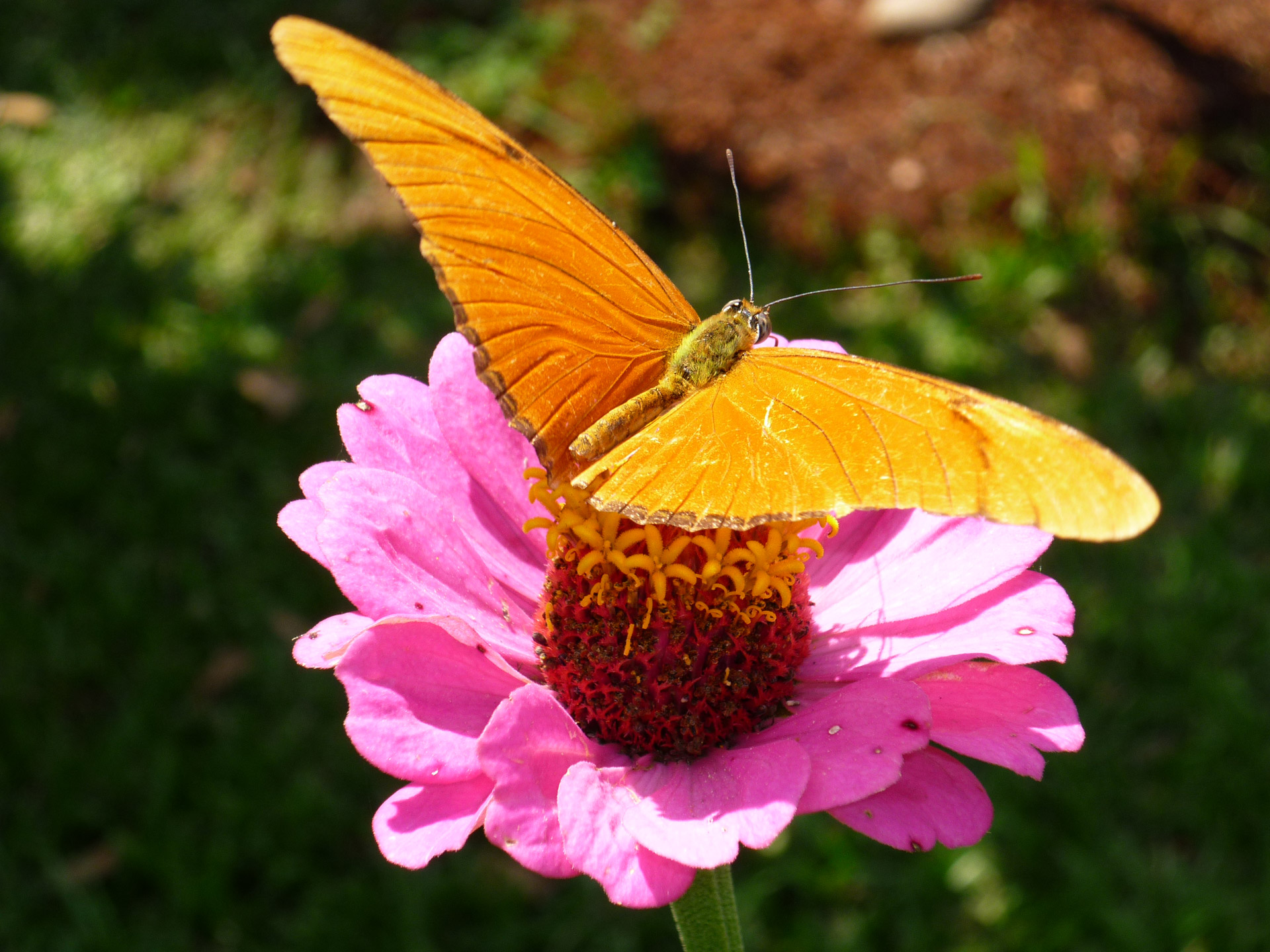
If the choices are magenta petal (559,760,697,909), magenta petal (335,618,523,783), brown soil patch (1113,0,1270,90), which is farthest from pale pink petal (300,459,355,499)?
brown soil patch (1113,0,1270,90)

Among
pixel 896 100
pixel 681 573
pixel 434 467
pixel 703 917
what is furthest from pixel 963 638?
pixel 896 100

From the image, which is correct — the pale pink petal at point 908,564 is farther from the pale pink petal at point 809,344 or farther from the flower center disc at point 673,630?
the pale pink petal at point 809,344

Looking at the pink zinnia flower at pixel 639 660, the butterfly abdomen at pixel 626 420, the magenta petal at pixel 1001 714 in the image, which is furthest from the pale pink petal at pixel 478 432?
the magenta petal at pixel 1001 714

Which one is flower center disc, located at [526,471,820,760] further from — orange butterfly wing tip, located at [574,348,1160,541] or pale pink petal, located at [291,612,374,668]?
pale pink petal, located at [291,612,374,668]

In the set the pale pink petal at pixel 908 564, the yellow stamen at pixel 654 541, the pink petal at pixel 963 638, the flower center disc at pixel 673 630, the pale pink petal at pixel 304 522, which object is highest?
the pale pink petal at pixel 304 522

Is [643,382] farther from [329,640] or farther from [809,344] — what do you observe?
[329,640]

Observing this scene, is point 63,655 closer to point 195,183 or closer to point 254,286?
point 254,286

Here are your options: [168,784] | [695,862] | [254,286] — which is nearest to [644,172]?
[254,286]
